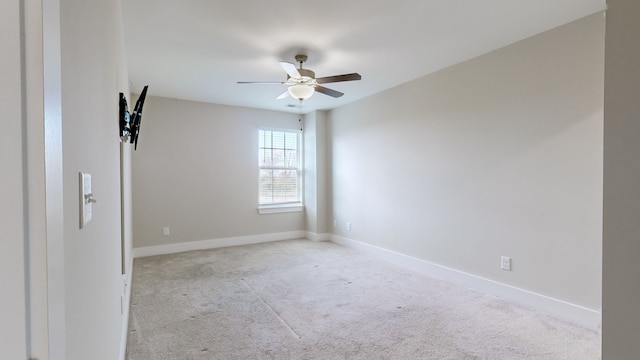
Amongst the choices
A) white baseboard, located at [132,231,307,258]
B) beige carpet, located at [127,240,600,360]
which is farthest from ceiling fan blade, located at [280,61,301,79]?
white baseboard, located at [132,231,307,258]

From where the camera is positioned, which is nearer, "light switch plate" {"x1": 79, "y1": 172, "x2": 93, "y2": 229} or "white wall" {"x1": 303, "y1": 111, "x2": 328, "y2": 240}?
"light switch plate" {"x1": 79, "y1": 172, "x2": 93, "y2": 229}

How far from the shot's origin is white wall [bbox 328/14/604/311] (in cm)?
260

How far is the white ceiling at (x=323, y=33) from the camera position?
2.41 meters

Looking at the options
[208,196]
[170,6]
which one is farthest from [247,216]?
[170,6]

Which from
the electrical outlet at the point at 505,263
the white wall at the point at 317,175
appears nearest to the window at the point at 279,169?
the white wall at the point at 317,175

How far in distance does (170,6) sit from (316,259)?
3.45 meters

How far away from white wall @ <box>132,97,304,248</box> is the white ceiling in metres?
1.10

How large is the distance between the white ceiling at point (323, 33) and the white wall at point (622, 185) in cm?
178

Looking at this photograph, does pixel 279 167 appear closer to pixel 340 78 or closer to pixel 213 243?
pixel 213 243

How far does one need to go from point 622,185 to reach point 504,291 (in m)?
2.72

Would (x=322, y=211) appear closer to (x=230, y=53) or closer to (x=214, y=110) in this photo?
(x=214, y=110)

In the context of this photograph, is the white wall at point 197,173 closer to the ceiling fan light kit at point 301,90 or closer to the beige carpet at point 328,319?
the beige carpet at point 328,319

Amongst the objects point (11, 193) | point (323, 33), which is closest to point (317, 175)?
point (323, 33)

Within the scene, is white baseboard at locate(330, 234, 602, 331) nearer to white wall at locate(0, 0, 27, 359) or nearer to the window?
the window
